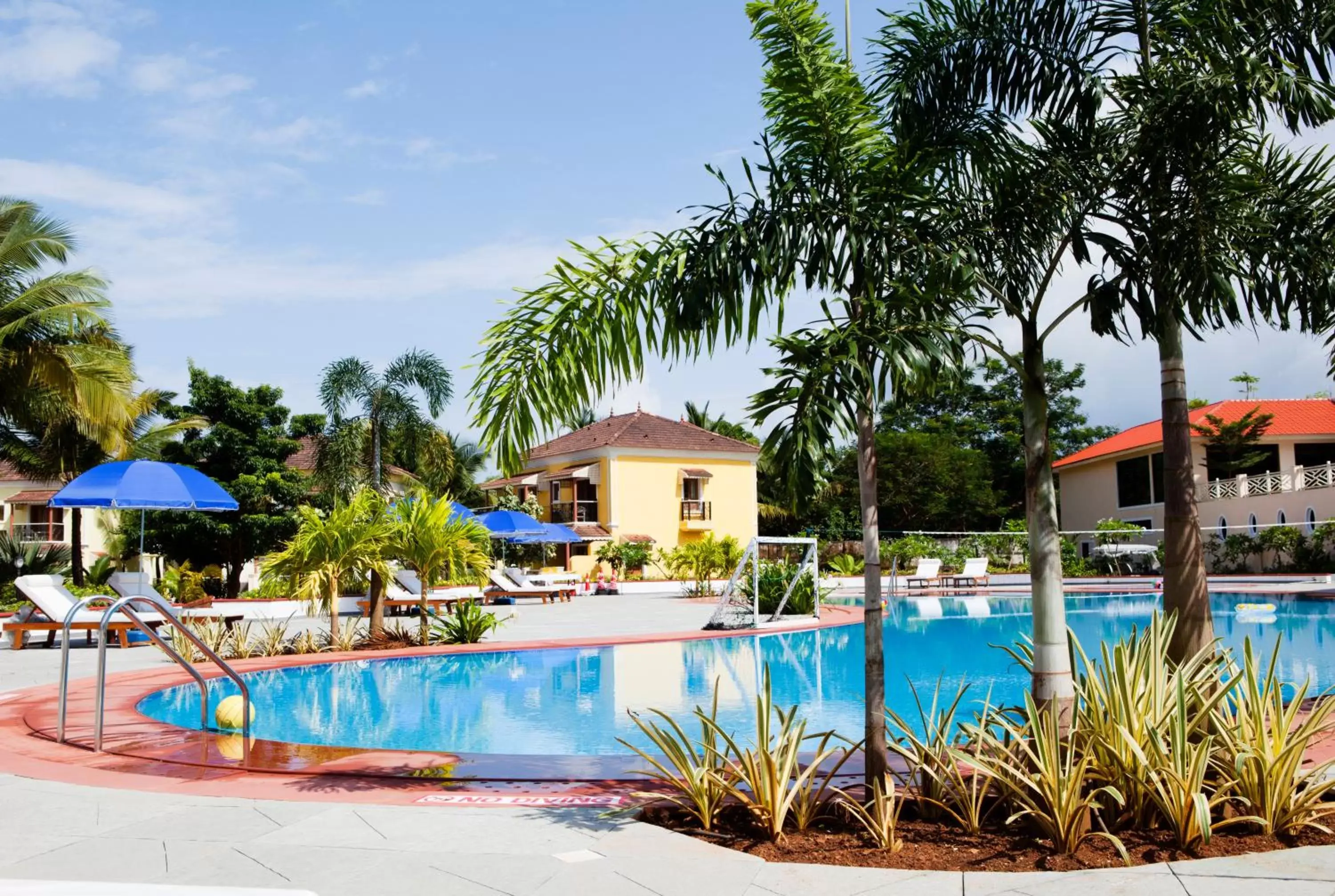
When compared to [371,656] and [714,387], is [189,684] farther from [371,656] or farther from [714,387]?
[714,387]

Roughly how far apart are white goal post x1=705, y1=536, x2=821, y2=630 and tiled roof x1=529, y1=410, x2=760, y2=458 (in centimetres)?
2382

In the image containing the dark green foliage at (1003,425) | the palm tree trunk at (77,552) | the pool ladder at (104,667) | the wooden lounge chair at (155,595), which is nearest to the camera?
the pool ladder at (104,667)

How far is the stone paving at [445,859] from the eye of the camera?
13.3 ft

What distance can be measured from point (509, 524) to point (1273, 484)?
25.0 meters

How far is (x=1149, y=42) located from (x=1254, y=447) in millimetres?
35611

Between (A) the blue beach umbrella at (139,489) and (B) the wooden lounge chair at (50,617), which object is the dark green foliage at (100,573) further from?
(A) the blue beach umbrella at (139,489)

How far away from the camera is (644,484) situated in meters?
45.4

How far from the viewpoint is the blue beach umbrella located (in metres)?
14.9

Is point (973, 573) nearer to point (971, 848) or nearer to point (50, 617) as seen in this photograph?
point (50, 617)

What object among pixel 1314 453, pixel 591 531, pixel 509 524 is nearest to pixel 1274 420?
pixel 1314 453

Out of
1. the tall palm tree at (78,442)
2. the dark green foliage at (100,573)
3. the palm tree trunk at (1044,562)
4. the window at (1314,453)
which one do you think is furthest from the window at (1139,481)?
the palm tree trunk at (1044,562)

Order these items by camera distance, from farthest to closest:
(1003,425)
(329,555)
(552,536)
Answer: (1003,425) < (552,536) < (329,555)

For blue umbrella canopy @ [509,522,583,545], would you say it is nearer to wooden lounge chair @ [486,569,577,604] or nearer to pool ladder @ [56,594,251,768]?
wooden lounge chair @ [486,569,577,604]

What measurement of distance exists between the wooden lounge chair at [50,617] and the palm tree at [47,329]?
5.42 meters
